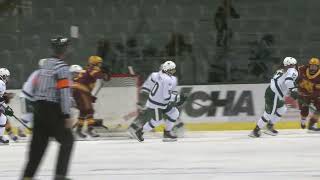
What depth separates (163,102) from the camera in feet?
36.9

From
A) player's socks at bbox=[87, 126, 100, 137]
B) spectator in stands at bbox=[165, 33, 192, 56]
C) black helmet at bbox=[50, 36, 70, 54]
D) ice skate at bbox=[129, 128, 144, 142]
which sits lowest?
player's socks at bbox=[87, 126, 100, 137]

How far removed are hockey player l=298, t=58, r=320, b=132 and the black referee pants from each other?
24.3ft

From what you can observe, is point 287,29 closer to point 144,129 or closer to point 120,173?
point 144,129

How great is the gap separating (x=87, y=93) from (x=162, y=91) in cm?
171

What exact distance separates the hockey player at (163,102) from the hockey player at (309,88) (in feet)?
8.86

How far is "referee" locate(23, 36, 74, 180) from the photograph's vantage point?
595cm

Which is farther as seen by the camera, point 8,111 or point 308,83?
point 308,83

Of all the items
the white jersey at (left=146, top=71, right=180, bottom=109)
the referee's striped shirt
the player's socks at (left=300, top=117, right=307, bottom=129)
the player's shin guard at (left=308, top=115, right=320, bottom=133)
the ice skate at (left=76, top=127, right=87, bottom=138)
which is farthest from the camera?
the player's socks at (left=300, top=117, right=307, bottom=129)

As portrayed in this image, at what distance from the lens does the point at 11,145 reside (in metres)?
11.1

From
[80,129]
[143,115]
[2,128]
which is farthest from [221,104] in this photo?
[2,128]

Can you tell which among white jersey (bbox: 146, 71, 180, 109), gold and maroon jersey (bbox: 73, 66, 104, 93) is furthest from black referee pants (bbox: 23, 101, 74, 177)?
gold and maroon jersey (bbox: 73, 66, 104, 93)

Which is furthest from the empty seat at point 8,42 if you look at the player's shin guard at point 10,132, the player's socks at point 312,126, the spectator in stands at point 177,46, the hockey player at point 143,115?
the player's socks at point 312,126

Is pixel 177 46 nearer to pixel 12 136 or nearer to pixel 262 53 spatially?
pixel 262 53

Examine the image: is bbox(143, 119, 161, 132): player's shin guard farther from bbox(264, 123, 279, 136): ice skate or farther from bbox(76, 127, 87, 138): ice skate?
bbox(264, 123, 279, 136): ice skate
